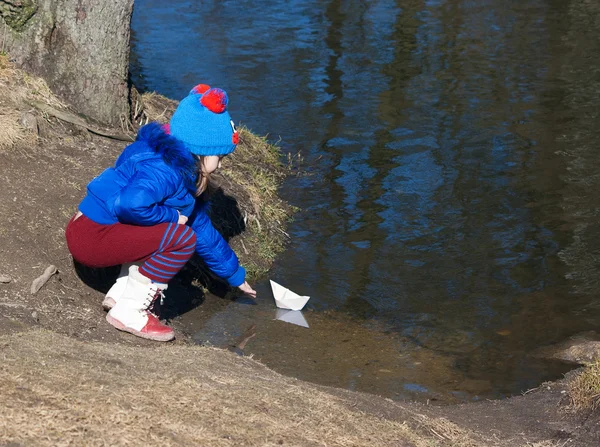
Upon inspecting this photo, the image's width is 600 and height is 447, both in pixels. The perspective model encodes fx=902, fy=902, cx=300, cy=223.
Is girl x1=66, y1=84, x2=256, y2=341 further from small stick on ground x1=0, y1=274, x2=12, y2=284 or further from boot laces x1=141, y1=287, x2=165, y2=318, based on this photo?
small stick on ground x1=0, y1=274, x2=12, y2=284

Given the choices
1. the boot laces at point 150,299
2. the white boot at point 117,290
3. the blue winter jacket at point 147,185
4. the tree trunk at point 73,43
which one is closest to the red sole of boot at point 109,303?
the white boot at point 117,290

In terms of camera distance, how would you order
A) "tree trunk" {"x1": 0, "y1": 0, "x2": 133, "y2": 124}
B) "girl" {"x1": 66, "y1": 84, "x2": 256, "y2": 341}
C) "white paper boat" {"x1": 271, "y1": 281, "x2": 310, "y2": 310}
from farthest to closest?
1. "tree trunk" {"x1": 0, "y1": 0, "x2": 133, "y2": 124}
2. "white paper boat" {"x1": 271, "y1": 281, "x2": 310, "y2": 310}
3. "girl" {"x1": 66, "y1": 84, "x2": 256, "y2": 341}

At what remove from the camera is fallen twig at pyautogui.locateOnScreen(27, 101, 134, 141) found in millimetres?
6422

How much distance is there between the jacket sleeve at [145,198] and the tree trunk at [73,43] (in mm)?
2120

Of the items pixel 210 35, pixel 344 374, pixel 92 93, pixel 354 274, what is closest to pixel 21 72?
pixel 92 93

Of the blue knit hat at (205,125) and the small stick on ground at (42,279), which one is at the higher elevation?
the blue knit hat at (205,125)

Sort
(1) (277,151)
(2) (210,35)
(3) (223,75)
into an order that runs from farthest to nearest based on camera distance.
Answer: (2) (210,35)
(3) (223,75)
(1) (277,151)

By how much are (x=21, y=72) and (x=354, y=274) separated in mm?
2840

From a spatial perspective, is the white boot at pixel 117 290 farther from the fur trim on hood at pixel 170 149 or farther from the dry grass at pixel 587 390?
the dry grass at pixel 587 390

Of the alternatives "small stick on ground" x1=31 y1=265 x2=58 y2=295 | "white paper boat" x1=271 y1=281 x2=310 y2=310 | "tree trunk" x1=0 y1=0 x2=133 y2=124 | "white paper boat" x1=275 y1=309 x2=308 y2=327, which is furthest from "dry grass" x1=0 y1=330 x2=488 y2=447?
"tree trunk" x1=0 y1=0 x2=133 y2=124

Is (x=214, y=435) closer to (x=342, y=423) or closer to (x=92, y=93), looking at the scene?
(x=342, y=423)

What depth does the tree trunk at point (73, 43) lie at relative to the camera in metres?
6.55

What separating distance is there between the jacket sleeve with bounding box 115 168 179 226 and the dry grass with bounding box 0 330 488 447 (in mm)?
704

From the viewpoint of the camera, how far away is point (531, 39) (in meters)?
12.2
